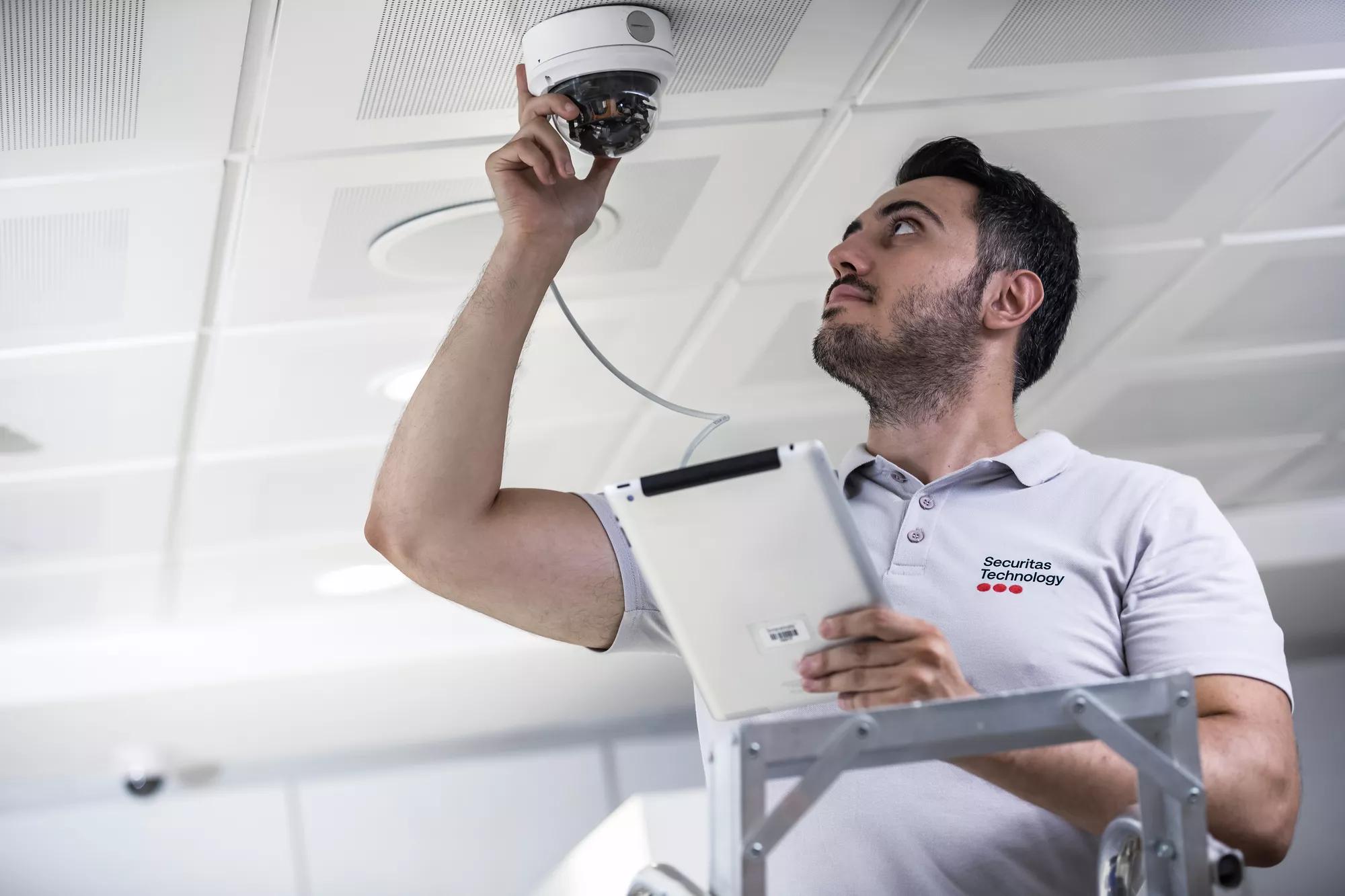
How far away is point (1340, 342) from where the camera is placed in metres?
3.29

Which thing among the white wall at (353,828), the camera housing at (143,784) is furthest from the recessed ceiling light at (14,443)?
the white wall at (353,828)

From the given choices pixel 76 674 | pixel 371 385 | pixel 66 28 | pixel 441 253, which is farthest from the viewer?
pixel 76 674

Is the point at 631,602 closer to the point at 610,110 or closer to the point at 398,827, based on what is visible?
the point at 610,110

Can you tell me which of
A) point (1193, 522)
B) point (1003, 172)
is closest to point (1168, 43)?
point (1003, 172)

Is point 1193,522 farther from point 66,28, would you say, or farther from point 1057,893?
point 66,28

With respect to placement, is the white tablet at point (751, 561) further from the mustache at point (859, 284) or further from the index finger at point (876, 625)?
the mustache at point (859, 284)

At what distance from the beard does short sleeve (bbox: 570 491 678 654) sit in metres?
0.41

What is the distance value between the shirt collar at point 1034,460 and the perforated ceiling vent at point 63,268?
48.0 inches

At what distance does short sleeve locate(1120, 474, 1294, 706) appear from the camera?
1.45 m

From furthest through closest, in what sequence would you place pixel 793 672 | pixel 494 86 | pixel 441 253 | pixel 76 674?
pixel 76 674 < pixel 441 253 < pixel 494 86 < pixel 793 672

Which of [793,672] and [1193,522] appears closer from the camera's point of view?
[793,672]

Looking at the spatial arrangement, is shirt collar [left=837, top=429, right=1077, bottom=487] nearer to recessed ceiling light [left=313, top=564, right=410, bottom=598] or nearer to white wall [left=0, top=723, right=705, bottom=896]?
recessed ceiling light [left=313, top=564, right=410, bottom=598]

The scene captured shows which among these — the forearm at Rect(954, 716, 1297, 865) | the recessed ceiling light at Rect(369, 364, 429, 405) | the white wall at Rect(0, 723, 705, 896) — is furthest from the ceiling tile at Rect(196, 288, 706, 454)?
the white wall at Rect(0, 723, 705, 896)

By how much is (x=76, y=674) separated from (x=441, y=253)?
335 centimetres
